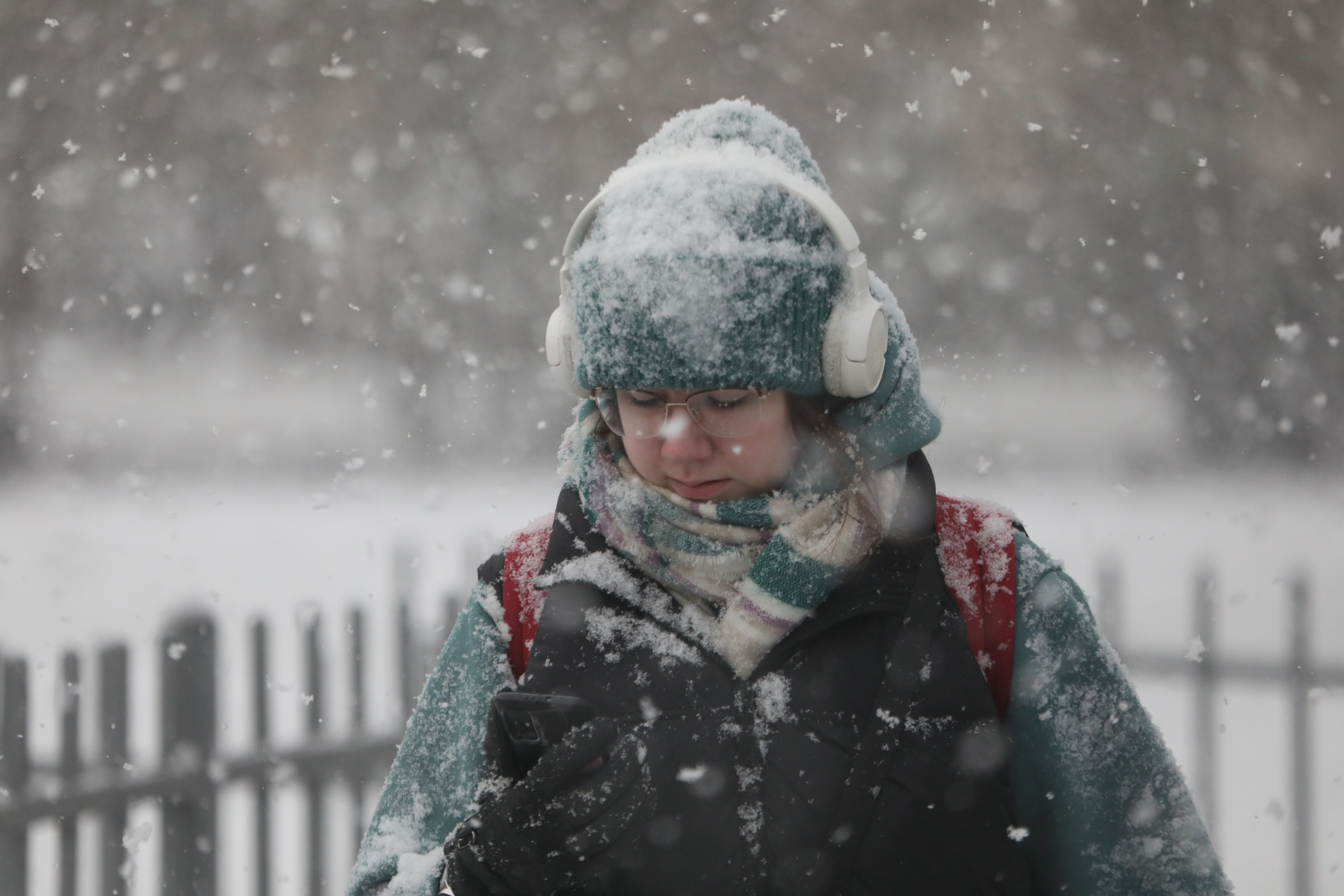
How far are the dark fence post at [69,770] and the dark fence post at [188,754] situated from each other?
0.82 ft

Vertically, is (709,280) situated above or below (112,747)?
above

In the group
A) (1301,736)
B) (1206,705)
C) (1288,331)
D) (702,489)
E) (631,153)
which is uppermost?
(631,153)

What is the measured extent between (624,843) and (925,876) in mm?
312

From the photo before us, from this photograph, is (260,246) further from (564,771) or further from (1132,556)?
(564,771)

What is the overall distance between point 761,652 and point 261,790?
2878 mm

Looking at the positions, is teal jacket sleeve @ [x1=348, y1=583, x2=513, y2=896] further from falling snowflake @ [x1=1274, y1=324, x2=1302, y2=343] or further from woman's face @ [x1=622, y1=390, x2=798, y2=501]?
falling snowflake @ [x1=1274, y1=324, x2=1302, y2=343]

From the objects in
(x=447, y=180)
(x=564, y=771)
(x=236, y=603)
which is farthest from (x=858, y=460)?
(x=447, y=180)

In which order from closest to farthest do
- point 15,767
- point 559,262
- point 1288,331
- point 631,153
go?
point 15,767
point 559,262
point 631,153
point 1288,331

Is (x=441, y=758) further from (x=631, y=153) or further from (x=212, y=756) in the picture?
(x=631, y=153)

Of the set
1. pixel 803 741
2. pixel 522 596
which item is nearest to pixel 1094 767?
pixel 803 741

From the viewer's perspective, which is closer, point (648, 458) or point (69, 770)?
point (648, 458)

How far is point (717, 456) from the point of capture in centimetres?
115

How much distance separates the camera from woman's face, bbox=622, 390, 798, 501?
1.14m

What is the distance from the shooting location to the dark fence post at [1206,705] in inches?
152
